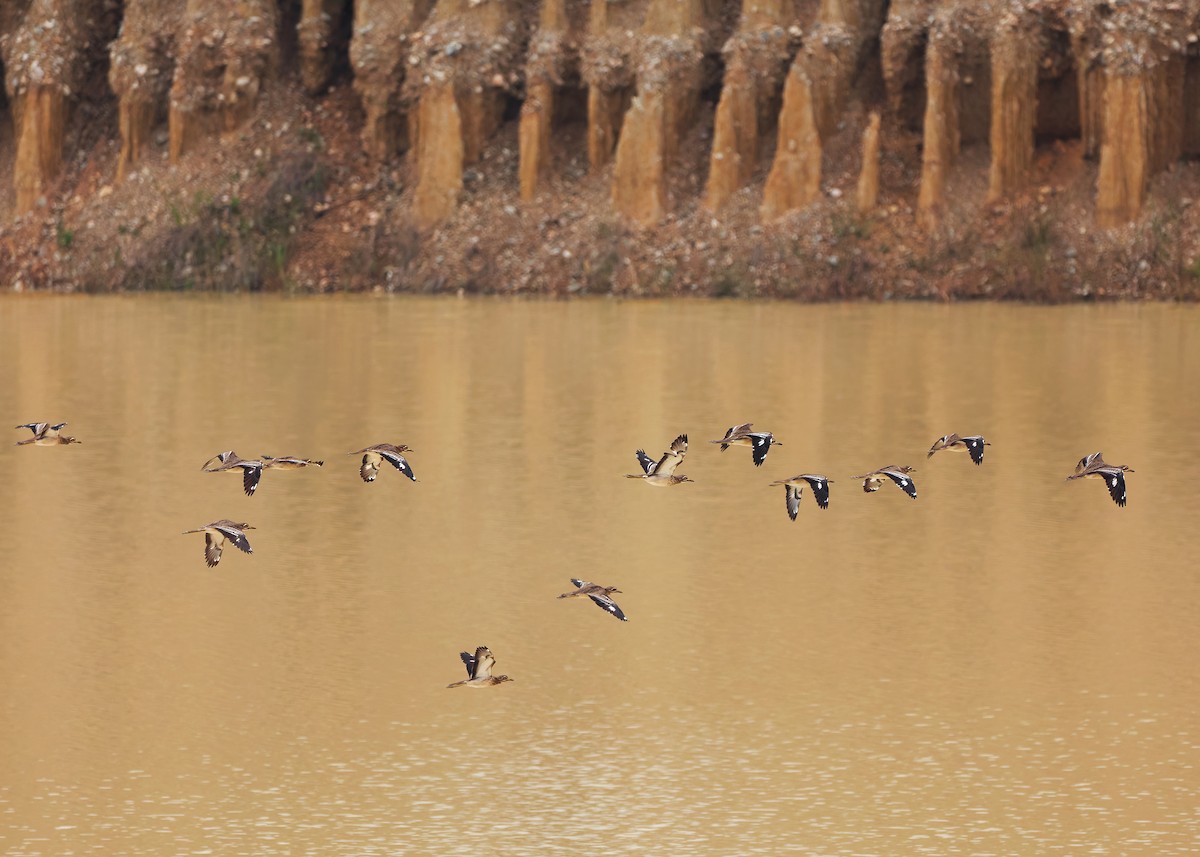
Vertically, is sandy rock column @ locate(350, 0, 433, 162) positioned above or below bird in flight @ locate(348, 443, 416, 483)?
above

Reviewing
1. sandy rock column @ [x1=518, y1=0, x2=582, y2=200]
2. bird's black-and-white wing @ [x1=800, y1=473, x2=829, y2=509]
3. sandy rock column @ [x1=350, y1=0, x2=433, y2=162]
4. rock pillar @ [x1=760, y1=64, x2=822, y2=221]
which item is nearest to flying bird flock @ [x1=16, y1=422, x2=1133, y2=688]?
bird's black-and-white wing @ [x1=800, y1=473, x2=829, y2=509]

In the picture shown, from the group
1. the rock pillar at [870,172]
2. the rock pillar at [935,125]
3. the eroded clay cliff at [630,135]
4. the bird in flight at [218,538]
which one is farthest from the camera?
the rock pillar at [935,125]

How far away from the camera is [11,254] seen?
45312 mm

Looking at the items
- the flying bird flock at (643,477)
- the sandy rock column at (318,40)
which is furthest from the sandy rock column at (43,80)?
the flying bird flock at (643,477)

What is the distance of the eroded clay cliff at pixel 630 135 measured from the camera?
121 feet

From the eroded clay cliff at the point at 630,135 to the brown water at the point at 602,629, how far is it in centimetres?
1519

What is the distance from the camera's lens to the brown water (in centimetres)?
830

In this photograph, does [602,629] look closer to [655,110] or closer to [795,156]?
[795,156]

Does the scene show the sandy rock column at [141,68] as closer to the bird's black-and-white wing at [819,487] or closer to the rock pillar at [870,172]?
the rock pillar at [870,172]

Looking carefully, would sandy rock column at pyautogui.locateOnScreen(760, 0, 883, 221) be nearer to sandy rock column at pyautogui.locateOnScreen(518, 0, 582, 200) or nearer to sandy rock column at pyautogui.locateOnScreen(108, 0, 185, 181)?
sandy rock column at pyautogui.locateOnScreen(518, 0, 582, 200)

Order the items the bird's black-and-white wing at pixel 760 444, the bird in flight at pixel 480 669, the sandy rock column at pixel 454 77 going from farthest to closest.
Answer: the sandy rock column at pixel 454 77, the bird's black-and-white wing at pixel 760 444, the bird in flight at pixel 480 669

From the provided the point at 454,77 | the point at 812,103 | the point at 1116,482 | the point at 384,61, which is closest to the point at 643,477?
the point at 1116,482

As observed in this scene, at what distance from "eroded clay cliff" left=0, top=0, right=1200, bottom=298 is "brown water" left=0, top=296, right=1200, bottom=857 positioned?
15.2 meters

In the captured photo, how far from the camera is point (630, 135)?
40.1 metres
